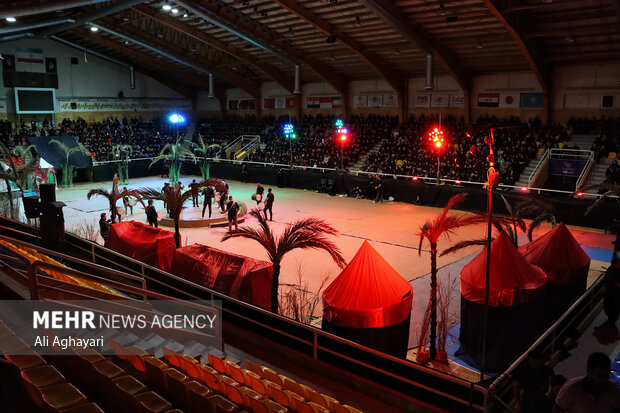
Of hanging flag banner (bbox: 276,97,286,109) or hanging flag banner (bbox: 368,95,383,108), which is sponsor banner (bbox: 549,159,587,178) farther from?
hanging flag banner (bbox: 276,97,286,109)

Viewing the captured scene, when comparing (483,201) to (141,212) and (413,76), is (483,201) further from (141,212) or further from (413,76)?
(141,212)

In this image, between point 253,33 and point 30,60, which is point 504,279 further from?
point 30,60

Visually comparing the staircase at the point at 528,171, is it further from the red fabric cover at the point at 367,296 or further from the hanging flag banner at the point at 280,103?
the hanging flag banner at the point at 280,103

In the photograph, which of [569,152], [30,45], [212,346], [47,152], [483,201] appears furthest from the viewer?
[30,45]

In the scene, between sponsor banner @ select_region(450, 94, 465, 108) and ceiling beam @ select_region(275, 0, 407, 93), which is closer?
ceiling beam @ select_region(275, 0, 407, 93)

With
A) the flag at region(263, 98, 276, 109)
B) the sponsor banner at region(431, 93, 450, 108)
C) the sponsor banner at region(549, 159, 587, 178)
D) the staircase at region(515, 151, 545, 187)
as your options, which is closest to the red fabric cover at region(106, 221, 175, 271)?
the staircase at region(515, 151, 545, 187)

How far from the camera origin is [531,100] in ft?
93.6

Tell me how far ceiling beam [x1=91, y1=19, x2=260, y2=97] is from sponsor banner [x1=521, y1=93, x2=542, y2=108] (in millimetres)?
21270

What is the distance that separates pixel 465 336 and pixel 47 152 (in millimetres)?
33028

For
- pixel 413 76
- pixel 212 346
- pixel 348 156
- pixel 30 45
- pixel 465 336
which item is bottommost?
pixel 465 336

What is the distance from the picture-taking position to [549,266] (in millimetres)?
11312

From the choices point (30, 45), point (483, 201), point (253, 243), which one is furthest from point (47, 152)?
point (483, 201)

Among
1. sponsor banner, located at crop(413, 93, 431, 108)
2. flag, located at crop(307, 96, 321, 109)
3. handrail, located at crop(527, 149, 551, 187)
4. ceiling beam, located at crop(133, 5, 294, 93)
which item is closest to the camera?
handrail, located at crop(527, 149, 551, 187)

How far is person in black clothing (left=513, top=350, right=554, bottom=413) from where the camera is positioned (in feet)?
19.2
